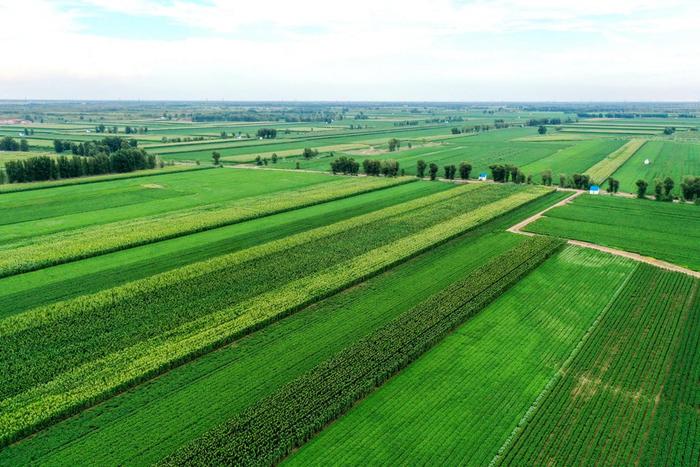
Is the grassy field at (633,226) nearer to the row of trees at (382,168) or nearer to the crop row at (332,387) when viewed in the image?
the crop row at (332,387)

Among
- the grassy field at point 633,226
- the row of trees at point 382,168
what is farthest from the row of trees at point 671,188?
the row of trees at point 382,168

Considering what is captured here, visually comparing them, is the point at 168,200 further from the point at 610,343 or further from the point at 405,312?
the point at 610,343

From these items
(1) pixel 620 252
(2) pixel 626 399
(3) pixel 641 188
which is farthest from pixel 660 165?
(2) pixel 626 399

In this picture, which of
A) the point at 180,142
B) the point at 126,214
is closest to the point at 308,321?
the point at 126,214

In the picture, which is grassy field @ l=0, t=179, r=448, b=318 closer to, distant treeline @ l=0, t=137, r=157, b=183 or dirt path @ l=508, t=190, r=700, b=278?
dirt path @ l=508, t=190, r=700, b=278

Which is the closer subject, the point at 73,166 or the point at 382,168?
the point at 73,166

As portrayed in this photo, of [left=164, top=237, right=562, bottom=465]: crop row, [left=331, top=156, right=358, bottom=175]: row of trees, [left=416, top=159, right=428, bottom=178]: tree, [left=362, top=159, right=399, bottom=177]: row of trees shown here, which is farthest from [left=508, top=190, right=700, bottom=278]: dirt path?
[left=331, top=156, right=358, bottom=175]: row of trees

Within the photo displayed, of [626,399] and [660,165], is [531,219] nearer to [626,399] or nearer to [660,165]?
[626,399]
